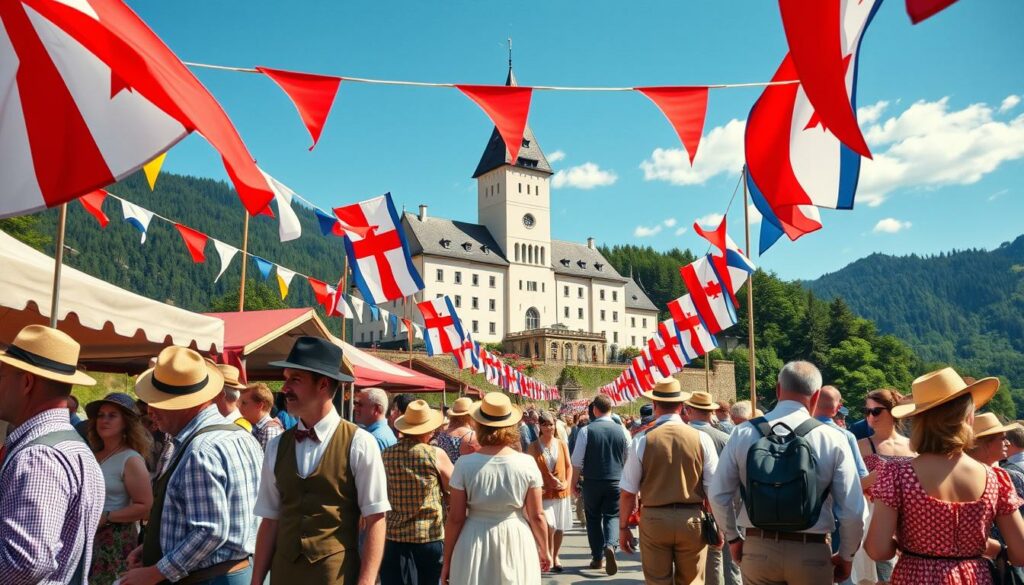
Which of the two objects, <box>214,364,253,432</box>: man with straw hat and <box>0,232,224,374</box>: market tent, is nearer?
<box>0,232,224,374</box>: market tent

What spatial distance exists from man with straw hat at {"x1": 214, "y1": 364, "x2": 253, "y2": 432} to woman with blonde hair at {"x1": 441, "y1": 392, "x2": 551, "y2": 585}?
88.8 inches

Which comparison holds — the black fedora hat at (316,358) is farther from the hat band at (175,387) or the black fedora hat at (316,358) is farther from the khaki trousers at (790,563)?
the khaki trousers at (790,563)

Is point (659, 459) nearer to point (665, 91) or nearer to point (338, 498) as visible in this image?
point (665, 91)

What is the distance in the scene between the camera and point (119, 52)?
376cm

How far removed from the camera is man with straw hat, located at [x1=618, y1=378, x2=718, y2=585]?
20.7 feet

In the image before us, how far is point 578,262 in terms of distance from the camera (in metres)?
93.0

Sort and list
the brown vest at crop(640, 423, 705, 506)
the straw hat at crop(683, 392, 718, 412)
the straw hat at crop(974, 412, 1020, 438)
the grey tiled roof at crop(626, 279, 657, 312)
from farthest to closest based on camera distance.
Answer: the grey tiled roof at crop(626, 279, 657, 312) < the straw hat at crop(683, 392, 718, 412) < the brown vest at crop(640, 423, 705, 506) < the straw hat at crop(974, 412, 1020, 438)

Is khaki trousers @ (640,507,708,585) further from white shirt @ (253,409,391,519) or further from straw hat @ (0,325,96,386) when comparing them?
straw hat @ (0,325,96,386)

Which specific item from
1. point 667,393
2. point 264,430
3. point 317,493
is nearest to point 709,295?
point 667,393

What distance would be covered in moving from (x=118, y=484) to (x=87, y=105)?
2186 millimetres

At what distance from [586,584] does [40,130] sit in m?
7.21

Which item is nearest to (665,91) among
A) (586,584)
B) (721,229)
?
(586,584)

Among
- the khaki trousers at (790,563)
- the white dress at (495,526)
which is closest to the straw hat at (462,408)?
the white dress at (495,526)

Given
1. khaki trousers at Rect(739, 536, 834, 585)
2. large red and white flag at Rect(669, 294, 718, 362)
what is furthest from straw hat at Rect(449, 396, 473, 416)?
large red and white flag at Rect(669, 294, 718, 362)
